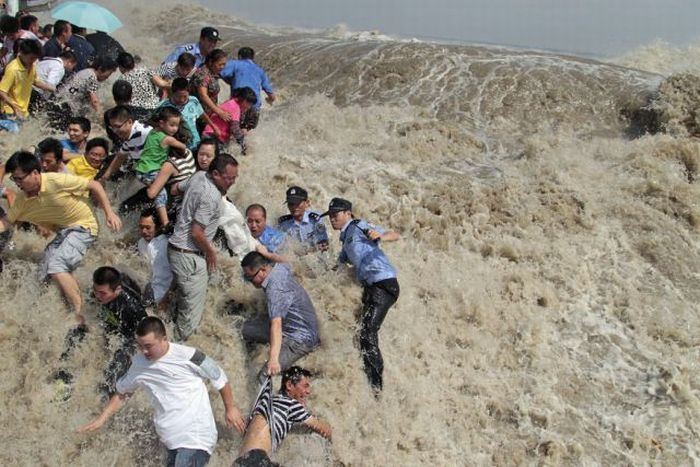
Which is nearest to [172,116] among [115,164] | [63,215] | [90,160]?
[115,164]

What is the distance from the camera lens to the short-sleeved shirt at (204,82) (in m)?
6.73

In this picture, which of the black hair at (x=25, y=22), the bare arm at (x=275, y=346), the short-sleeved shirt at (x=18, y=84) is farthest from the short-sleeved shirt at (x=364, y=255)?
the black hair at (x=25, y=22)

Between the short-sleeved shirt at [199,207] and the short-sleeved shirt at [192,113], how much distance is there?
1598mm

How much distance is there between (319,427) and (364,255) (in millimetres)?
1413

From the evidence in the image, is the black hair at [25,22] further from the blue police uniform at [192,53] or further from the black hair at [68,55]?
the blue police uniform at [192,53]

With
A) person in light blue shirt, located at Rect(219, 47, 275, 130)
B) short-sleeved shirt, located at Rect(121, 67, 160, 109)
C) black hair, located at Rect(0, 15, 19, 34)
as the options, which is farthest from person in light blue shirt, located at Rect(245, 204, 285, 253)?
black hair, located at Rect(0, 15, 19, 34)

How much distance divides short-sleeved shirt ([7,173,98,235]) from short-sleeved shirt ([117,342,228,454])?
5.00 ft

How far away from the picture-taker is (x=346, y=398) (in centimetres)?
511

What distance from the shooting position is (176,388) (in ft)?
12.7

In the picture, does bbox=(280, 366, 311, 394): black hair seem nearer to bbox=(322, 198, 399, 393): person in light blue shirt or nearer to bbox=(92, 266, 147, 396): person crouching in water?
bbox=(322, 198, 399, 393): person in light blue shirt

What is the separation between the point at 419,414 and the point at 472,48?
34.0 feet

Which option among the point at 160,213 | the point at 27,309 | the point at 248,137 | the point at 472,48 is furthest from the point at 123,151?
the point at 472,48

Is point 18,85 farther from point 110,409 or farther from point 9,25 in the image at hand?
point 110,409

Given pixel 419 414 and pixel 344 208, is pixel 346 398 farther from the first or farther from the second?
pixel 344 208
